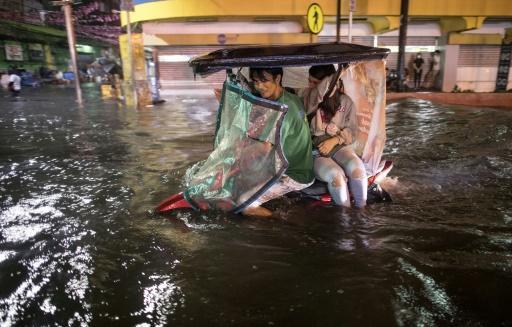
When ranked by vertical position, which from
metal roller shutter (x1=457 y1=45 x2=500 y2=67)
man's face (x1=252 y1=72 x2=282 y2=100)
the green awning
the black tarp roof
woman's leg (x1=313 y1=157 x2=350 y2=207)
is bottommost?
woman's leg (x1=313 y1=157 x2=350 y2=207)

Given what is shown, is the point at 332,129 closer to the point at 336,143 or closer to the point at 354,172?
the point at 336,143

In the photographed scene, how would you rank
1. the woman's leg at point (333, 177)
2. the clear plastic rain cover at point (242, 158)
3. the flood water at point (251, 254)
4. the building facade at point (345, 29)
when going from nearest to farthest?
1. the flood water at point (251, 254)
2. the clear plastic rain cover at point (242, 158)
3. the woman's leg at point (333, 177)
4. the building facade at point (345, 29)

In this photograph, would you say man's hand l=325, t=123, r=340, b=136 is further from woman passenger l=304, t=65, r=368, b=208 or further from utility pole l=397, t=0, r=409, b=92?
utility pole l=397, t=0, r=409, b=92

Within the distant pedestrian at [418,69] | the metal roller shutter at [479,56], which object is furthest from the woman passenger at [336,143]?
the metal roller shutter at [479,56]

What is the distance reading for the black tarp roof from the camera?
318 centimetres

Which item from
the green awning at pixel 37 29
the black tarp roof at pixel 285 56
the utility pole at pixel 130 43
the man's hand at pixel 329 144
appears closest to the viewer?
the black tarp roof at pixel 285 56

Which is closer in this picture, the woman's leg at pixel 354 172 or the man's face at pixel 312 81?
the woman's leg at pixel 354 172

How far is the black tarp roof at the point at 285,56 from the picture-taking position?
318 centimetres

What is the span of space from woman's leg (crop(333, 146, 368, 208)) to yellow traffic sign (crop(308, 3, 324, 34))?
9356 mm

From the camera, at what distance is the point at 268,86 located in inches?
141

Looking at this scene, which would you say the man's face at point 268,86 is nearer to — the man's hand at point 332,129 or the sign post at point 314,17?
the man's hand at point 332,129

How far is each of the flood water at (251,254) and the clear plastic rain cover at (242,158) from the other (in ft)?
0.97

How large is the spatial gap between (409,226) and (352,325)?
1745mm

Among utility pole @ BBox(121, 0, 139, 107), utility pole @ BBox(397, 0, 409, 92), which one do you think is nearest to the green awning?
utility pole @ BBox(121, 0, 139, 107)
